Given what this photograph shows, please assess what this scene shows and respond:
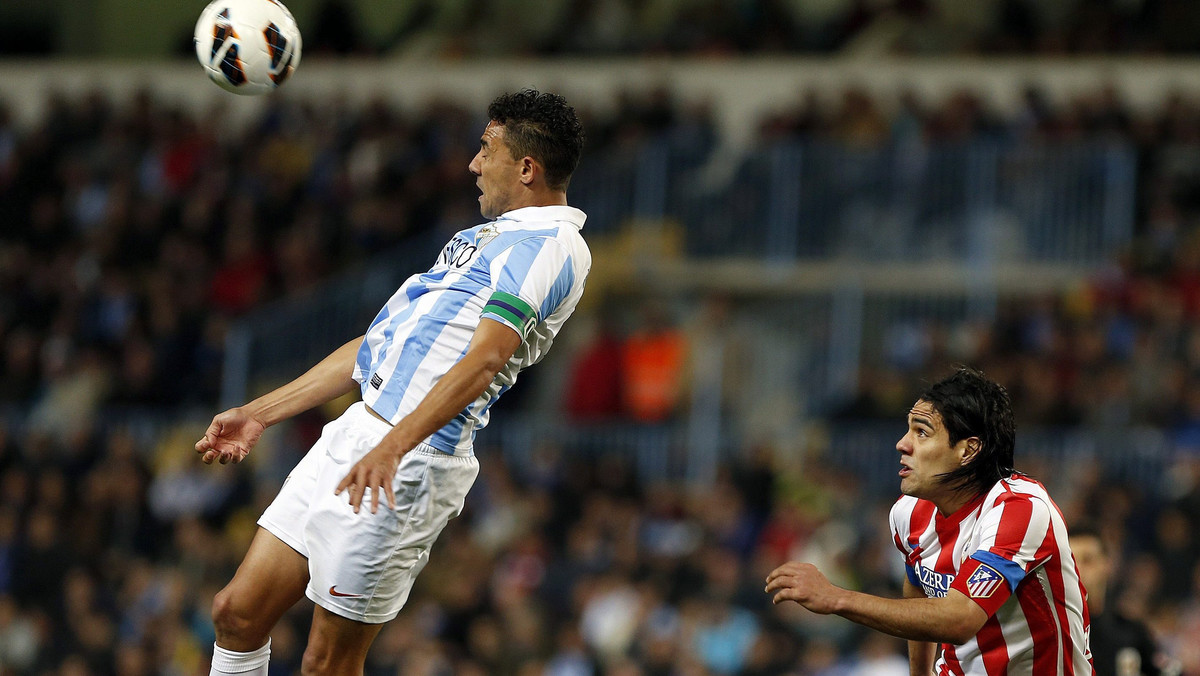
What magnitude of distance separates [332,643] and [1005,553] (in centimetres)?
217

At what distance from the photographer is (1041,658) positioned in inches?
185

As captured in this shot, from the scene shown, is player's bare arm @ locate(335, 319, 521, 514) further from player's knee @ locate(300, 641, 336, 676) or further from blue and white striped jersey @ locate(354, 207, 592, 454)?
player's knee @ locate(300, 641, 336, 676)

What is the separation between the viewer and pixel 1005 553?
4551mm

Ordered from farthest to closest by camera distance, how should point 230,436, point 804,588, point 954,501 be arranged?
1. point 230,436
2. point 954,501
3. point 804,588

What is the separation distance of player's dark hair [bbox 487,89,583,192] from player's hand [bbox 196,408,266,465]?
51.0 inches

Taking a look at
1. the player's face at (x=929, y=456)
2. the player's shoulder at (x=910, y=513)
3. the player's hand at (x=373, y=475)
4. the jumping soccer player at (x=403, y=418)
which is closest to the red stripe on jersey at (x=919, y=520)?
the player's shoulder at (x=910, y=513)

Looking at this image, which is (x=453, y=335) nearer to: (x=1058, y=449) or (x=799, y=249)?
(x=1058, y=449)

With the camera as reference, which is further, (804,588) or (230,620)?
(230,620)

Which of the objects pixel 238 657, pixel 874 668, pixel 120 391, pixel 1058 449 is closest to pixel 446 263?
pixel 238 657

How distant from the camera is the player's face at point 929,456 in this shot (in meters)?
4.74

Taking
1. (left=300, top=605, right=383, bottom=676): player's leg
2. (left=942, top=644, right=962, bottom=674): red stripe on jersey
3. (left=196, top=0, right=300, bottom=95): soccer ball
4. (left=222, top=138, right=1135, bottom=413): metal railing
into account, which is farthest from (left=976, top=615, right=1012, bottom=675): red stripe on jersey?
(left=222, top=138, right=1135, bottom=413): metal railing

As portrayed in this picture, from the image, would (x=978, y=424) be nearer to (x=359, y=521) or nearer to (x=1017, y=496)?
(x=1017, y=496)

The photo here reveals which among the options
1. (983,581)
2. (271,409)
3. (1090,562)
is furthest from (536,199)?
(1090,562)

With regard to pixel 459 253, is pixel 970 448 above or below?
below
